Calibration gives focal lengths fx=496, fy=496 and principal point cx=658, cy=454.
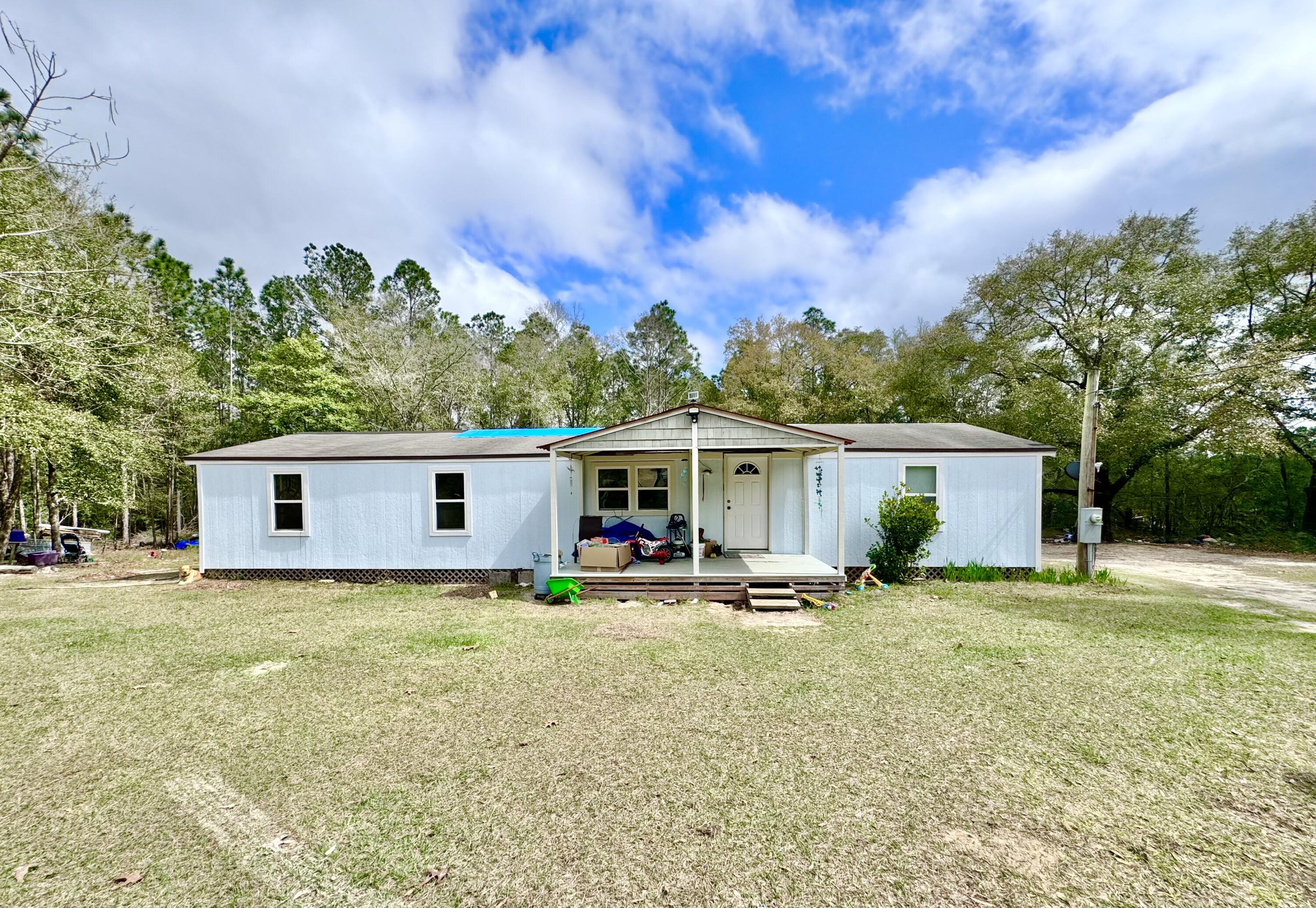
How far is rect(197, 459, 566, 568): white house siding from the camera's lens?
382 inches

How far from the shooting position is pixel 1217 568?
11.0m

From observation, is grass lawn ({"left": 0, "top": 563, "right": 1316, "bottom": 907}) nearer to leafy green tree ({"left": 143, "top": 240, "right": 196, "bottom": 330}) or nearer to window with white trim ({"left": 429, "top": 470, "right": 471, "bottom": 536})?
window with white trim ({"left": 429, "top": 470, "right": 471, "bottom": 536})

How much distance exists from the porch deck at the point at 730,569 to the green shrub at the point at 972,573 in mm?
2323

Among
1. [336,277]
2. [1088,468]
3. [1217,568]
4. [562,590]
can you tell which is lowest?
[1217,568]

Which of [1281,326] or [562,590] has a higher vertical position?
[1281,326]

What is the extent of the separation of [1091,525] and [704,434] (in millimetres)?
7387

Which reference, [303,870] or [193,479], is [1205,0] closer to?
[303,870]

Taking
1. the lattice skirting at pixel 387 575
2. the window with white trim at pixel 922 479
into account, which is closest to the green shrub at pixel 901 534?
the window with white trim at pixel 922 479

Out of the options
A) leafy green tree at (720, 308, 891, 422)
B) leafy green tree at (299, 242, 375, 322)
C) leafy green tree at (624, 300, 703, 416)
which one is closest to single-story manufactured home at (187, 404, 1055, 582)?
leafy green tree at (720, 308, 891, 422)

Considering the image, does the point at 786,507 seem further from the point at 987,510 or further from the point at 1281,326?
the point at 1281,326

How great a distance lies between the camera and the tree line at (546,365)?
1102 centimetres

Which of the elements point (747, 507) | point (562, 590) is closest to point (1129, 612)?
point (747, 507)

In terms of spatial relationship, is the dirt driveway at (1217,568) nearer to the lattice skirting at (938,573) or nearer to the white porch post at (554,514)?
the lattice skirting at (938,573)

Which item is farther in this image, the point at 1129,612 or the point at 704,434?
the point at 704,434
